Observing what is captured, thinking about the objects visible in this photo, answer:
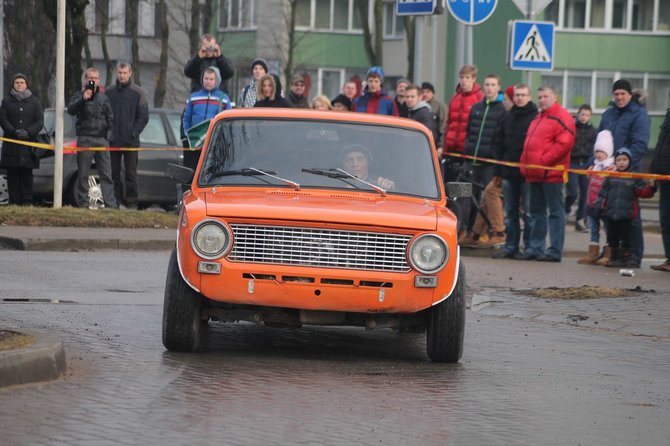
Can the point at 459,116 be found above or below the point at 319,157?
above

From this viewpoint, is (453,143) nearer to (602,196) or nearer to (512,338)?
(602,196)

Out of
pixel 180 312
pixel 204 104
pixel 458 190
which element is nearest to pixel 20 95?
pixel 204 104

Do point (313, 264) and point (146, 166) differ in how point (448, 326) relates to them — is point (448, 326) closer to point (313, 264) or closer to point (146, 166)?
point (313, 264)

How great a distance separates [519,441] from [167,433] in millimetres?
1716

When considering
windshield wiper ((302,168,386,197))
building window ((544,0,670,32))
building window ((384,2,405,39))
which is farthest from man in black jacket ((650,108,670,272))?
building window ((384,2,405,39))

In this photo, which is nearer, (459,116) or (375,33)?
(459,116)

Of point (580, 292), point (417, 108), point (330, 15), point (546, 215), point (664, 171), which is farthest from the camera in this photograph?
point (330, 15)

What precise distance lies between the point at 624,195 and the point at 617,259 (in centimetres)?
86

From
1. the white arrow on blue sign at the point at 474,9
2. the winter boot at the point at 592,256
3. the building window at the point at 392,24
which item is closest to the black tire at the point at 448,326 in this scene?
the winter boot at the point at 592,256

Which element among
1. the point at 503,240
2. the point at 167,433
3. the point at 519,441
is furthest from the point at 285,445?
the point at 503,240

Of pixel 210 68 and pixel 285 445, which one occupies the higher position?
pixel 210 68

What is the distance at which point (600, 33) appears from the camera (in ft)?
198

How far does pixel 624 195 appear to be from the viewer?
17.6m

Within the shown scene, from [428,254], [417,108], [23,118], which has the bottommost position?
[428,254]
